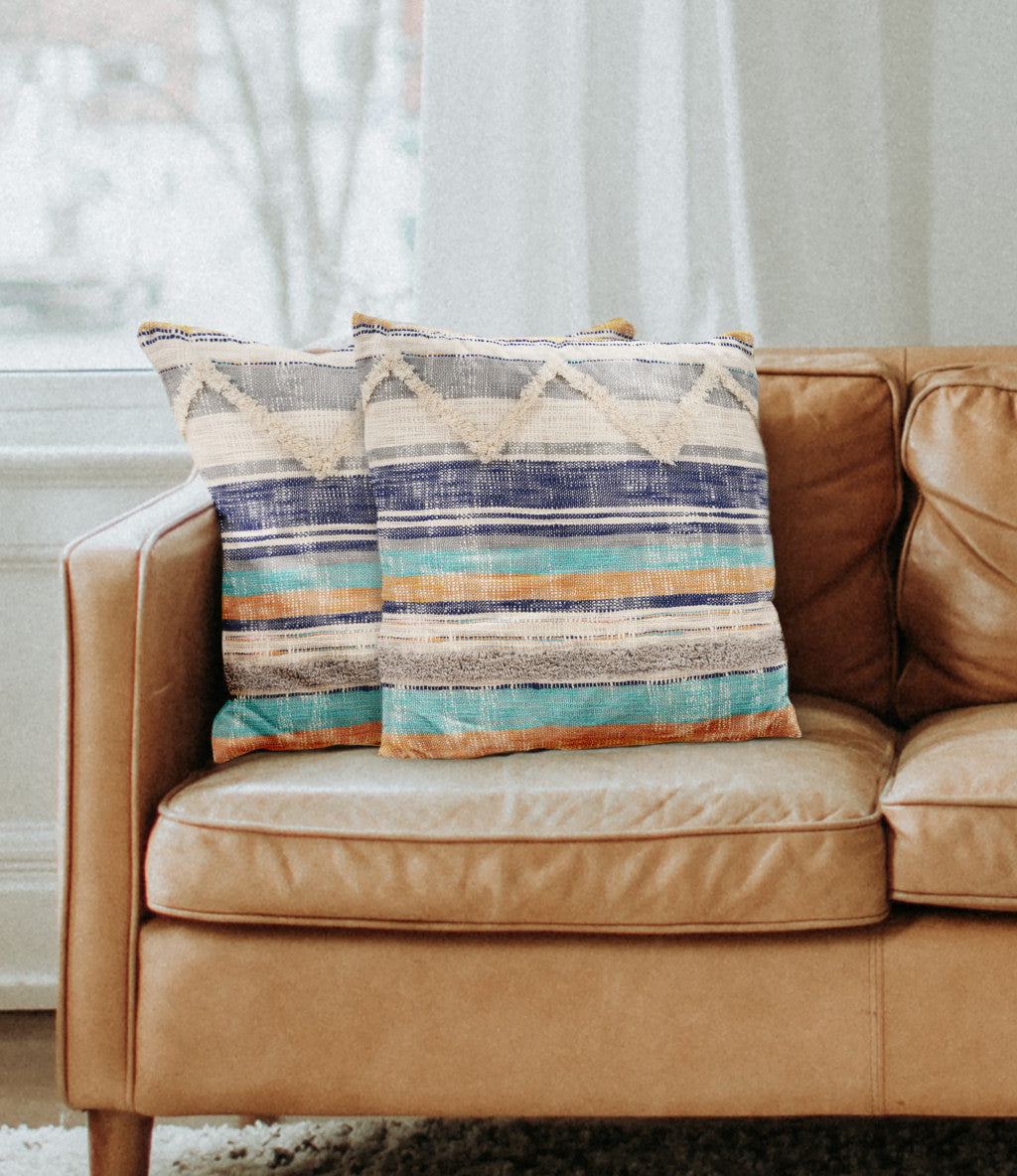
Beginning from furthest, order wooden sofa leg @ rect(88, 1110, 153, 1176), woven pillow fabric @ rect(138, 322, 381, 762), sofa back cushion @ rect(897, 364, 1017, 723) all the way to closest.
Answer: sofa back cushion @ rect(897, 364, 1017, 723) < woven pillow fabric @ rect(138, 322, 381, 762) < wooden sofa leg @ rect(88, 1110, 153, 1176)

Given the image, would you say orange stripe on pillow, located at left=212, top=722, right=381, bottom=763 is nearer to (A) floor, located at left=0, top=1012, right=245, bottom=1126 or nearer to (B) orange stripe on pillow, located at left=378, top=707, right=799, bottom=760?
(B) orange stripe on pillow, located at left=378, top=707, right=799, bottom=760

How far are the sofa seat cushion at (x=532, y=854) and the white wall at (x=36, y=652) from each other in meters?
0.86

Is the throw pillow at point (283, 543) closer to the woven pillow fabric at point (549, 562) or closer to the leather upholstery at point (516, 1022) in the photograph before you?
the woven pillow fabric at point (549, 562)

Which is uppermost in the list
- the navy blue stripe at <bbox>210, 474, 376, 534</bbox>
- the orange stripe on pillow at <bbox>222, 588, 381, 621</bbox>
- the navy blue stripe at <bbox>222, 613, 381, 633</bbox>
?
the navy blue stripe at <bbox>210, 474, 376, 534</bbox>

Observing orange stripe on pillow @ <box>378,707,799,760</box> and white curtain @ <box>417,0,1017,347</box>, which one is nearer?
orange stripe on pillow @ <box>378,707,799,760</box>

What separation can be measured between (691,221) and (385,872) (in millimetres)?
1258

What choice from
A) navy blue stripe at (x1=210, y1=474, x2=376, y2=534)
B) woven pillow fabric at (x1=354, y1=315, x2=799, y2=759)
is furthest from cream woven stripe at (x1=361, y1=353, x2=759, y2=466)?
navy blue stripe at (x1=210, y1=474, x2=376, y2=534)

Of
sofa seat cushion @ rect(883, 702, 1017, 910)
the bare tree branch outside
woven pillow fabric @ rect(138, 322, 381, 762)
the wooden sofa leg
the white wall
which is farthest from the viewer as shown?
the bare tree branch outside

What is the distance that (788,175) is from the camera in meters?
1.94

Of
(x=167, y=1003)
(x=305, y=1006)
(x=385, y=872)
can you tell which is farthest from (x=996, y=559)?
(x=167, y=1003)

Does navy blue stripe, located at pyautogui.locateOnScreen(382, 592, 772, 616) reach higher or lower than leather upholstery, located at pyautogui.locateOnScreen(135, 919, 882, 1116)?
higher

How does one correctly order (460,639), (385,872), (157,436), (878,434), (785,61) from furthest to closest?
(157,436)
(785,61)
(878,434)
(460,639)
(385,872)

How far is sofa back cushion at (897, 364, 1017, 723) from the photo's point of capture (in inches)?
59.7

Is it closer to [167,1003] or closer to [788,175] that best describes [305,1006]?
[167,1003]
